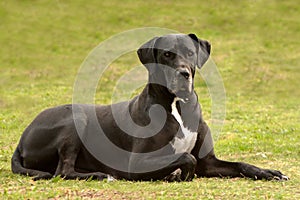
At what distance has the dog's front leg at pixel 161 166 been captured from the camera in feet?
27.4

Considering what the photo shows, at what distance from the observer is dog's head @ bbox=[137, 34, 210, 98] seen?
8.41 meters

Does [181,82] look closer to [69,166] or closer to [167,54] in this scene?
[167,54]

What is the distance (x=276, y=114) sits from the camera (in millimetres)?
18000

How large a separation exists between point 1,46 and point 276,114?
1532 cm

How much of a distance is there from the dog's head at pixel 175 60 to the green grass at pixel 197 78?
1.23 metres

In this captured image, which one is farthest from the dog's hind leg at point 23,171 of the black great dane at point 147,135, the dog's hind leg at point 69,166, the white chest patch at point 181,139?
the white chest patch at point 181,139

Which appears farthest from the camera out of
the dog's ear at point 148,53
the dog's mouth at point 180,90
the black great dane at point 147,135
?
the dog's ear at point 148,53

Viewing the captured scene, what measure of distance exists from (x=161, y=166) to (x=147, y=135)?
0.45m

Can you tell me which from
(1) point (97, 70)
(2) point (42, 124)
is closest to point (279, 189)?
(2) point (42, 124)

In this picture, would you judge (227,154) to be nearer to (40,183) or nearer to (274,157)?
(274,157)

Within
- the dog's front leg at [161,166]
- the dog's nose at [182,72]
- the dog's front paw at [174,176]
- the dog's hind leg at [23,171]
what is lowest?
the dog's hind leg at [23,171]

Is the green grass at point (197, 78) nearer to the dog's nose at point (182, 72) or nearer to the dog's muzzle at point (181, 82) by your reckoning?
the dog's muzzle at point (181, 82)

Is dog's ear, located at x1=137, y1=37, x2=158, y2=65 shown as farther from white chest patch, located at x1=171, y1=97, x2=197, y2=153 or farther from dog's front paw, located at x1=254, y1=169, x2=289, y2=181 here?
dog's front paw, located at x1=254, y1=169, x2=289, y2=181

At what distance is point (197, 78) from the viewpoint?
24.0 metres
